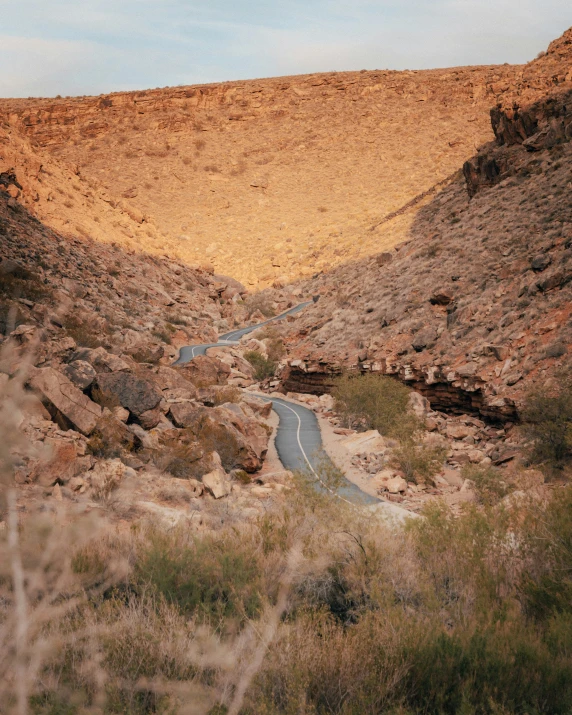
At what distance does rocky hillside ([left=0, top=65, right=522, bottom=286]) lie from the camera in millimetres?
65500

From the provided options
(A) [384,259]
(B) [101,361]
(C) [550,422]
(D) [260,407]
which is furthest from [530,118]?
(B) [101,361]

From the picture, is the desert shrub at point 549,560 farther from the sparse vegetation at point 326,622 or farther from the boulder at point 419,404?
the boulder at point 419,404

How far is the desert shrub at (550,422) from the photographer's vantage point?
17000 mm

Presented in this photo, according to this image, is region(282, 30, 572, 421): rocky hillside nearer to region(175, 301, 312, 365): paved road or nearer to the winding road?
the winding road

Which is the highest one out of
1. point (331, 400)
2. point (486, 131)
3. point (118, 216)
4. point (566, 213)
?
point (486, 131)

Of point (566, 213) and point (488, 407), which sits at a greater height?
point (566, 213)

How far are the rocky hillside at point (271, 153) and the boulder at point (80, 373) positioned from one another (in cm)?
3978

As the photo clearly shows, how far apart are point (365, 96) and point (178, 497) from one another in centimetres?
8946

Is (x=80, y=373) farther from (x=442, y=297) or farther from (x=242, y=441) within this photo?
(x=442, y=297)

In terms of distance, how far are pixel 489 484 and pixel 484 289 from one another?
48.1 feet

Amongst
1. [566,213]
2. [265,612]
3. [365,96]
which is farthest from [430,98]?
[265,612]

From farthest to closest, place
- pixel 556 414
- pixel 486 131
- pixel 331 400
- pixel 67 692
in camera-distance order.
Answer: pixel 486 131, pixel 331 400, pixel 556 414, pixel 67 692

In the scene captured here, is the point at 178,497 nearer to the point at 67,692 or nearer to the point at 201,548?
the point at 201,548

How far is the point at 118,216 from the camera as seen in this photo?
188 ft
